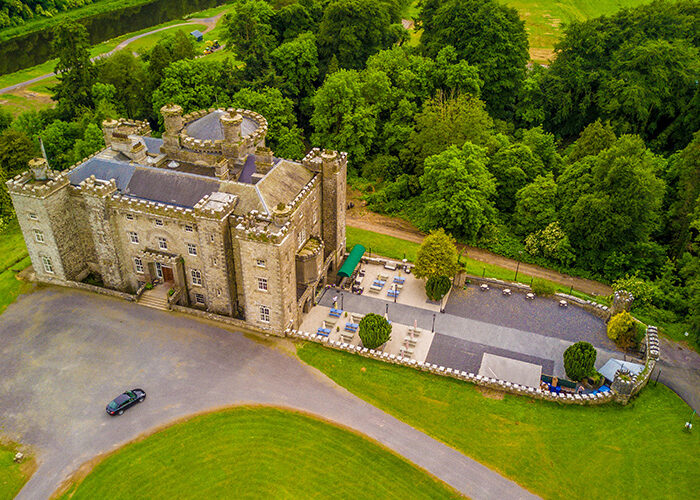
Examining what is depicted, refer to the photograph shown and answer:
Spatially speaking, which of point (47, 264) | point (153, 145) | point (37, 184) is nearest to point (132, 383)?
point (47, 264)

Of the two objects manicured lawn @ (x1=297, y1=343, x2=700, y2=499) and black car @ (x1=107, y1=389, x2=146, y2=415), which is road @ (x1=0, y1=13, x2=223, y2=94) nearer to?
black car @ (x1=107, y1=389, x2=146, y2=415)

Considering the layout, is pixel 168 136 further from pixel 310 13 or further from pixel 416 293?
pixel 310 13

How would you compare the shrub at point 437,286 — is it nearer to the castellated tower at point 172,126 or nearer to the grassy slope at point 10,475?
the castellated tower at point 172,126

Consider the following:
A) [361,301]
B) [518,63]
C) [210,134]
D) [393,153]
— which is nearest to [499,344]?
[361,301]

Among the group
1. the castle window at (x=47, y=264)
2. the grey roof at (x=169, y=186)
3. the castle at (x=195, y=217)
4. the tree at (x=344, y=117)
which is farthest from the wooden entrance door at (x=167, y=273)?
the tree at (x=344, y=117)

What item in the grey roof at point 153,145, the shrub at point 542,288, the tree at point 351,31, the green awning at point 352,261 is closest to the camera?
the grey roof at point 153,145
